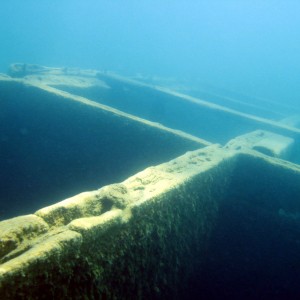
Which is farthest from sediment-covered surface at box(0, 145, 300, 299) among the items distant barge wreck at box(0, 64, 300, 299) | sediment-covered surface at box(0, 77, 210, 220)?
sediment-covered surface at box(0, 77, 210, 220)

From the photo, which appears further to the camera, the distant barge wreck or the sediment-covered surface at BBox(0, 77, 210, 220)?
the sediment-covered surface at BBox(0, 77, 210, 220)

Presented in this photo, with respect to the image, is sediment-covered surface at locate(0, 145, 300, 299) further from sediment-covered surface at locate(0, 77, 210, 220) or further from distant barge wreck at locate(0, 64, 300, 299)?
sediment-covered surface at locate(0, 77, 210, 220)

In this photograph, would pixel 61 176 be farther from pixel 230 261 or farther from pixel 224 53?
pixel 224 53

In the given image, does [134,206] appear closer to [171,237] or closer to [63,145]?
[171,237]

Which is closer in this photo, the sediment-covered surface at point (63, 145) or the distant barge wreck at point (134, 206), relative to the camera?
the distant barge wreck at point (134, 206)

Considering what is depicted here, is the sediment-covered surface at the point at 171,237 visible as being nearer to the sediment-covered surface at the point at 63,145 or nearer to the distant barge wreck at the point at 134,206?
the distant barge wreck at the point at 134,206

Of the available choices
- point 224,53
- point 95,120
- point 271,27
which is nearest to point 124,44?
point 224,53

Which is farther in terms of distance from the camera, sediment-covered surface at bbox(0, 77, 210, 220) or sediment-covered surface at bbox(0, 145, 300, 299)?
sediment-covered surface at bbox(0, 77, 210, 220)

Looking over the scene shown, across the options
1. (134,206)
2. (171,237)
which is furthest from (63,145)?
(134,206)

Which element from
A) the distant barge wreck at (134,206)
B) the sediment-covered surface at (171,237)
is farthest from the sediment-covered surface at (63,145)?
the sediment-covered surface at (171,237)
